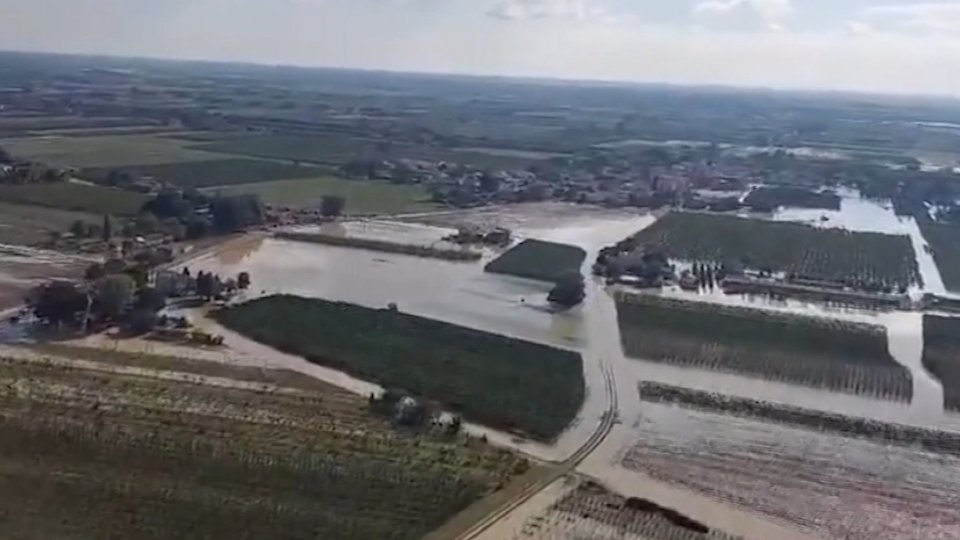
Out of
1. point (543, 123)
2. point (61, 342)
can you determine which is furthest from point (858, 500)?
point (543, 123)

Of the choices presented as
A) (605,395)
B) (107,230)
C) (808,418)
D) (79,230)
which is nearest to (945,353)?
(808,418)

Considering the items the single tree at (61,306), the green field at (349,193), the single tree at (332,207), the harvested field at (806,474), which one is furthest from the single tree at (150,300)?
the green field at (349,193)

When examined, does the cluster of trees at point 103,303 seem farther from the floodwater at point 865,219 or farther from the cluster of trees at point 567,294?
the floodwater at point 865,219

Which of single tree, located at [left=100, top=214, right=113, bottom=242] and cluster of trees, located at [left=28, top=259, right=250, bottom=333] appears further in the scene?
single tree, located at [left=100, top=214, right=113, bottom=242]

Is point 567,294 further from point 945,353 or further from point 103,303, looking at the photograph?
point 103,303

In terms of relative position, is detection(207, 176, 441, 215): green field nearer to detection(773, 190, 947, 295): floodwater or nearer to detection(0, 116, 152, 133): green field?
detection(773, 190, 947, 295): floodwater

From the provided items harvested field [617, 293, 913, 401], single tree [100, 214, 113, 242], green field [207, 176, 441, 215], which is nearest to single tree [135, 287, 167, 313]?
single tree [100, 214, 113, 242]

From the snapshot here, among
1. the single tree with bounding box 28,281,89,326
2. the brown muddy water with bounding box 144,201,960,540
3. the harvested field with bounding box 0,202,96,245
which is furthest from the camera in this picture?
the harvested field with bounding box 0,202,96,245
